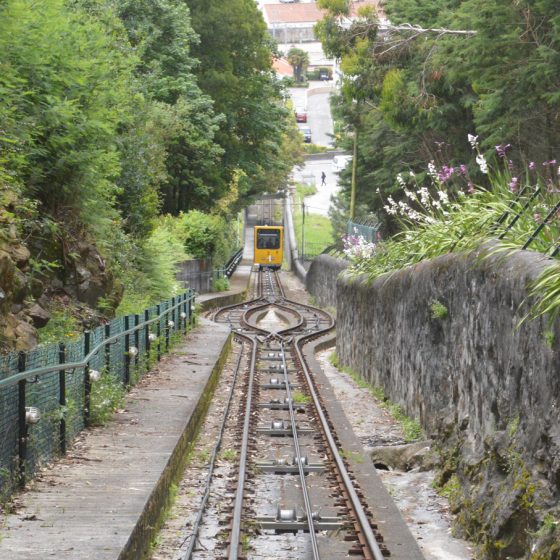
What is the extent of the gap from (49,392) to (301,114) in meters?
143

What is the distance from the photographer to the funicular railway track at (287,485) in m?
8.99

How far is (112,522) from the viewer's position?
7.85 m

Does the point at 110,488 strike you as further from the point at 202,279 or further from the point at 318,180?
the point at 318,180

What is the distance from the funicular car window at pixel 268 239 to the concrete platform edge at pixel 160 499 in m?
52.7

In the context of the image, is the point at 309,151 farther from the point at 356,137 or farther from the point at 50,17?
the point at 50,17

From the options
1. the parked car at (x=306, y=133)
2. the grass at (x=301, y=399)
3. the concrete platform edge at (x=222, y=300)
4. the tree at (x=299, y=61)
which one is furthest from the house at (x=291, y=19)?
the grass at (x=301, y=399)

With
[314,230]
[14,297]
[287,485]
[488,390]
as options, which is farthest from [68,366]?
[314,230]

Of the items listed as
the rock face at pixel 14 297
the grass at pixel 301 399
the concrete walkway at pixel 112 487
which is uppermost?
the rock face at pixel 14 297

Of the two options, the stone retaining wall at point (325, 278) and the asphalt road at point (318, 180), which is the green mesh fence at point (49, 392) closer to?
the stone retaining wall at point (325, 278)

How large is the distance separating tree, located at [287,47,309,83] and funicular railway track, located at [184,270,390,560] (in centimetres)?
15780

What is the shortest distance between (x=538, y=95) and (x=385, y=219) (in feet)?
65.6

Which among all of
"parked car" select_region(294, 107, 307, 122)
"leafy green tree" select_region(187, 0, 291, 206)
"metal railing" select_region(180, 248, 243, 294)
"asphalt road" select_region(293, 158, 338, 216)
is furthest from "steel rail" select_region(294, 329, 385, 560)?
"parked car" select_region(294, 107, 307, 122)

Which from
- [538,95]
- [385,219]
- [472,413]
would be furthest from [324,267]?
[472,413]

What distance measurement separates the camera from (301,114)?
5950 inches
